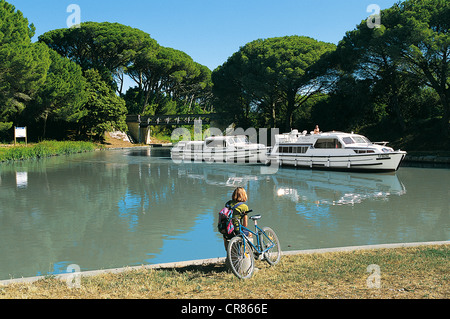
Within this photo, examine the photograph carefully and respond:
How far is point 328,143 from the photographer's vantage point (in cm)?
3130

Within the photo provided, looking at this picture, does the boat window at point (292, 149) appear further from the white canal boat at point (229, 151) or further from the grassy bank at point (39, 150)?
the grassy bank at point (39, 150)

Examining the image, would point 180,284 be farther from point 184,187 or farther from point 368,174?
point 368,174

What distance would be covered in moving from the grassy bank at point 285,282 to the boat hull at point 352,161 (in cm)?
2091

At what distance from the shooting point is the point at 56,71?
183 feet

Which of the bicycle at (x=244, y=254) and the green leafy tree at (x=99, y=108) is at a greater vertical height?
the green leafy tree at (x=99, y=108)

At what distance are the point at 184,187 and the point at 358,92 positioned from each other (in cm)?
2891

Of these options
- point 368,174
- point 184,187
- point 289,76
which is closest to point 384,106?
point 289,76

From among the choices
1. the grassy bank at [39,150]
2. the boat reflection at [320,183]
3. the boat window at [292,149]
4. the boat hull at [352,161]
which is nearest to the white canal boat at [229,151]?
the boat window at [292,149]

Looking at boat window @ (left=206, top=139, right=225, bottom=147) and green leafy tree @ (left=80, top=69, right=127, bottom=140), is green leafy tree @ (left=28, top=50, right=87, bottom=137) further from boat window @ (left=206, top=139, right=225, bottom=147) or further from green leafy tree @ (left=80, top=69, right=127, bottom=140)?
boat window @ (left=206, top=139, right=225, bottom=147)

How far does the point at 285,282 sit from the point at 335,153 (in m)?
25.0

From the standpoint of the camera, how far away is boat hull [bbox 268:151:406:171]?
27734mm

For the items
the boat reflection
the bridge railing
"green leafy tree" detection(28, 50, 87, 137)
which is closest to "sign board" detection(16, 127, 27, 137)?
"green leafy tree" detection(28, 50, 87, 137)

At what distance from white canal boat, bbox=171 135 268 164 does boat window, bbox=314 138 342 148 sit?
6.76 m

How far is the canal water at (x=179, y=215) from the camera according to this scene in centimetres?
1008
